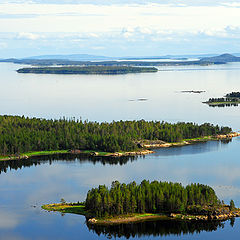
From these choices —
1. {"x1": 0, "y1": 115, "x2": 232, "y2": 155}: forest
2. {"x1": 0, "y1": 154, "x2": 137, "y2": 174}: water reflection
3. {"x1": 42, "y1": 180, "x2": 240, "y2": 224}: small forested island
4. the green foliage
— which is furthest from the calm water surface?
{"x1": 0, "y1": 115, "x2": 232, "y2": 155}: forest

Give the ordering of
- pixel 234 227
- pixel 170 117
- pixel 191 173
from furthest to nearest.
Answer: pixel 170 117 < pixel 191 173 < pixel 234 227

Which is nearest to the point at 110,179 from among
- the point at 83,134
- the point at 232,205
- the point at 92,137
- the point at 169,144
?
the point at 232,205

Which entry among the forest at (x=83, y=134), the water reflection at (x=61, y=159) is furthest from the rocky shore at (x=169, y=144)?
the water reflection at (x=61, y=159)

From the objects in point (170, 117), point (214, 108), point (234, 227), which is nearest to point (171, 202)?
point (234, 227)

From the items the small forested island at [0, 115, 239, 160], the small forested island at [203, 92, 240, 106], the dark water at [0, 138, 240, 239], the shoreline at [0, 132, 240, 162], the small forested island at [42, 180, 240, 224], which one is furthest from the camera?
the small forested island at [203, 92, 240, 106]

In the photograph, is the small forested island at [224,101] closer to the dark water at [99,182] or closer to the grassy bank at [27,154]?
the dark water at [99,182]

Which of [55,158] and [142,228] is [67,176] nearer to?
[55,158]

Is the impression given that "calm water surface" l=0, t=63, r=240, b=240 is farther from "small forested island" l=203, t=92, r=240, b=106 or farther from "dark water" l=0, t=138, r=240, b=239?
"small forested island" l=203, t=92, r=240, b=106
